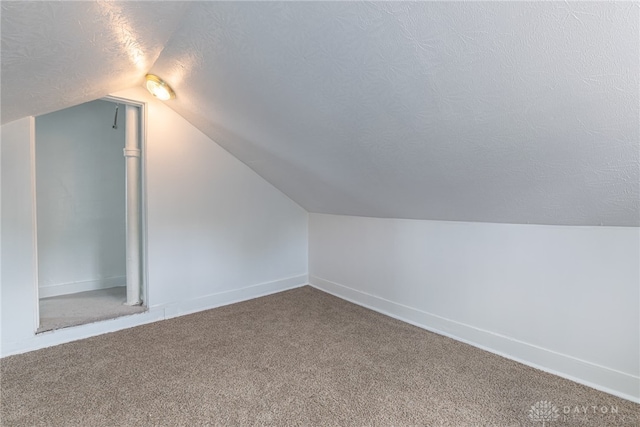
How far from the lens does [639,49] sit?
30.4 inches

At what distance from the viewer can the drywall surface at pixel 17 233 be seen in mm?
1880

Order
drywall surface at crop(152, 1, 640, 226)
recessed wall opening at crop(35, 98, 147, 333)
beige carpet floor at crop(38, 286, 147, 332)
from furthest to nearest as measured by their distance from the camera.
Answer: recessed wall opening at crop(35, 98, 147, 333) < beige carpet floor at crop(38, 286, 147, 332) < drywall surface at crop(152, 1, 640, 226)

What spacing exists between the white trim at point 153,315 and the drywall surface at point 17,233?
0.08 m

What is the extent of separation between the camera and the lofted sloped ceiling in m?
0.87

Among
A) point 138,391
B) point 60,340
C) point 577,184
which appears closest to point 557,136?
point 577,184

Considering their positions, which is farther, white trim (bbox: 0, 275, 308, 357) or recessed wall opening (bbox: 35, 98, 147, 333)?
recessed wall opening (bbox: 35, 98, 147, 333)

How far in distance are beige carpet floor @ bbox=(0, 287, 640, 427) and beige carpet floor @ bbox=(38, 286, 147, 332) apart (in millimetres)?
163

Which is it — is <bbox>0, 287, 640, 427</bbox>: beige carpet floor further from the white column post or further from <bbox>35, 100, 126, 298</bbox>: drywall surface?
<bbox>35, 100, 126, 298</bbox>: drywall surface

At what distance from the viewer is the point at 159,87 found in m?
2.05

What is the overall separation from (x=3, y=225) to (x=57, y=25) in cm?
154

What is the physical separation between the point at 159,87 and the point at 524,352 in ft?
9.39

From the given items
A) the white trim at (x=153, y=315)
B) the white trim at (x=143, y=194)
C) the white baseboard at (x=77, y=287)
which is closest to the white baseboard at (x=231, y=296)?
A: the white trim at (x=153, y=315)

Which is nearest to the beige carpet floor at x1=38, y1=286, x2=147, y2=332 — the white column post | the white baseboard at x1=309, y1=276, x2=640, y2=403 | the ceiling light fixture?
the white column post

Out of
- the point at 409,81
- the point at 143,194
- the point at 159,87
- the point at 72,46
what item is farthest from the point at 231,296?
the point at 409,81
